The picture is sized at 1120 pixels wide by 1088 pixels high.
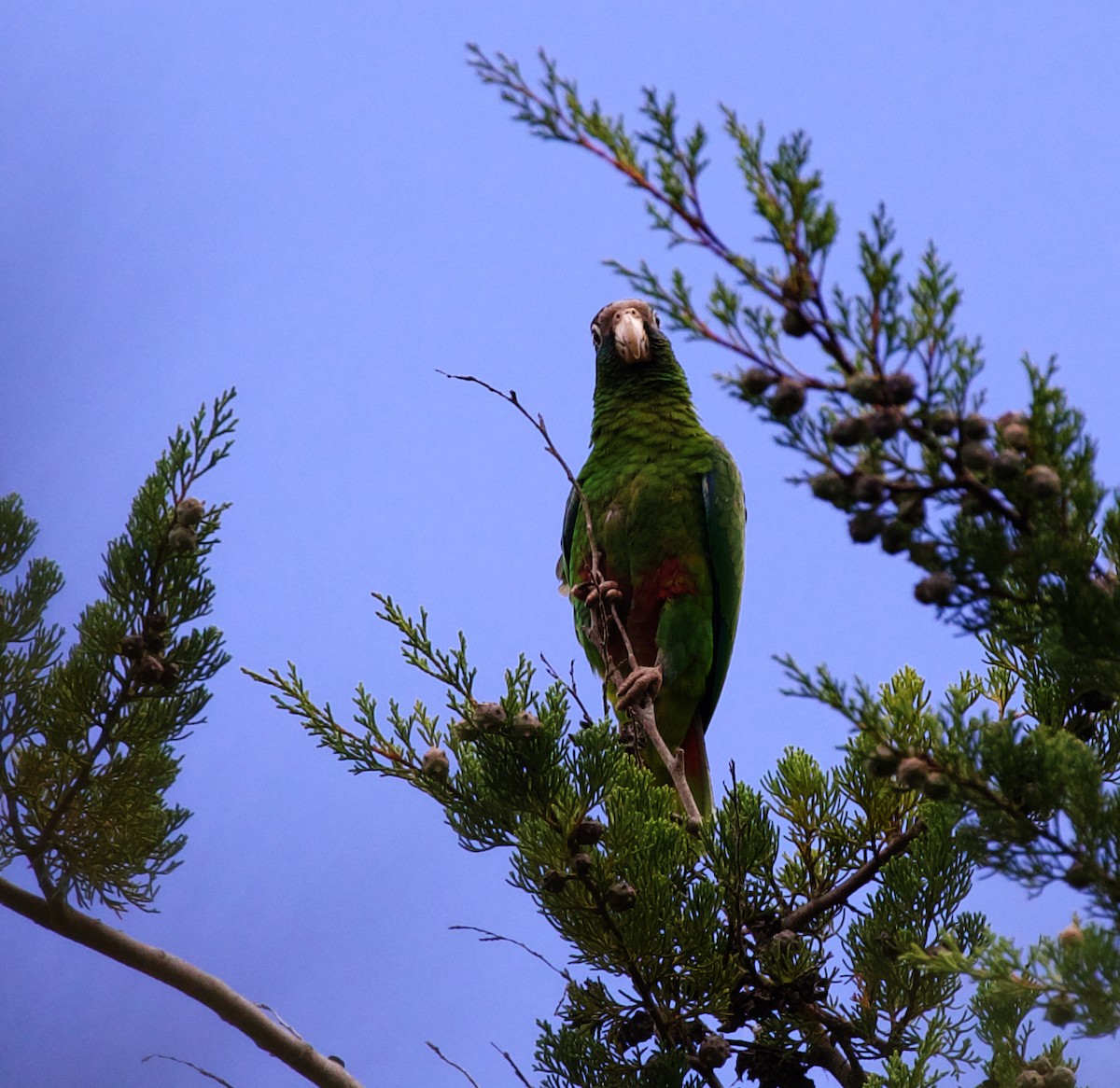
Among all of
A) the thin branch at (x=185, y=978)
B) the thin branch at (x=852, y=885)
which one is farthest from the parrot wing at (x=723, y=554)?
the thin branch at (x=185, y=978)

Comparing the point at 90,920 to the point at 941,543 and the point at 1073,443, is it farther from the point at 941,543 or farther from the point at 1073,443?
the point at 1073,443

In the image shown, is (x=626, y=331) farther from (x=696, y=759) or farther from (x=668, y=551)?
(x=696, y=759)

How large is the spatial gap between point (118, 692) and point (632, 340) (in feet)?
7.03

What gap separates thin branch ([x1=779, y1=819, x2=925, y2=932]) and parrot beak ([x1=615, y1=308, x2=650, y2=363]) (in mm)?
1862

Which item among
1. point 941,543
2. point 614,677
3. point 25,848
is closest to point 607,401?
point 614,677

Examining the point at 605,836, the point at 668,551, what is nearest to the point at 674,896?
the point at 605,836

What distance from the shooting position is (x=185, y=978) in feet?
7.00

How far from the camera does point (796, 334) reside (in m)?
1.40

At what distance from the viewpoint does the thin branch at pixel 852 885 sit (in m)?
2.49

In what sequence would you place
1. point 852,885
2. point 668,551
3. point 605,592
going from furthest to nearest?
point 668,551
point 605,592
point 852,885

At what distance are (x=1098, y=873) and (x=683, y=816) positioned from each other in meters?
1.26

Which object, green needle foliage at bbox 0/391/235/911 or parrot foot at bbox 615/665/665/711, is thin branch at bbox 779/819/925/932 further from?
green needle foliage at bbox 0/391/235/911

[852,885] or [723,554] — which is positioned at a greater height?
[723,554]

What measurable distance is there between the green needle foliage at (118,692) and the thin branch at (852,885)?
4.30 feet
